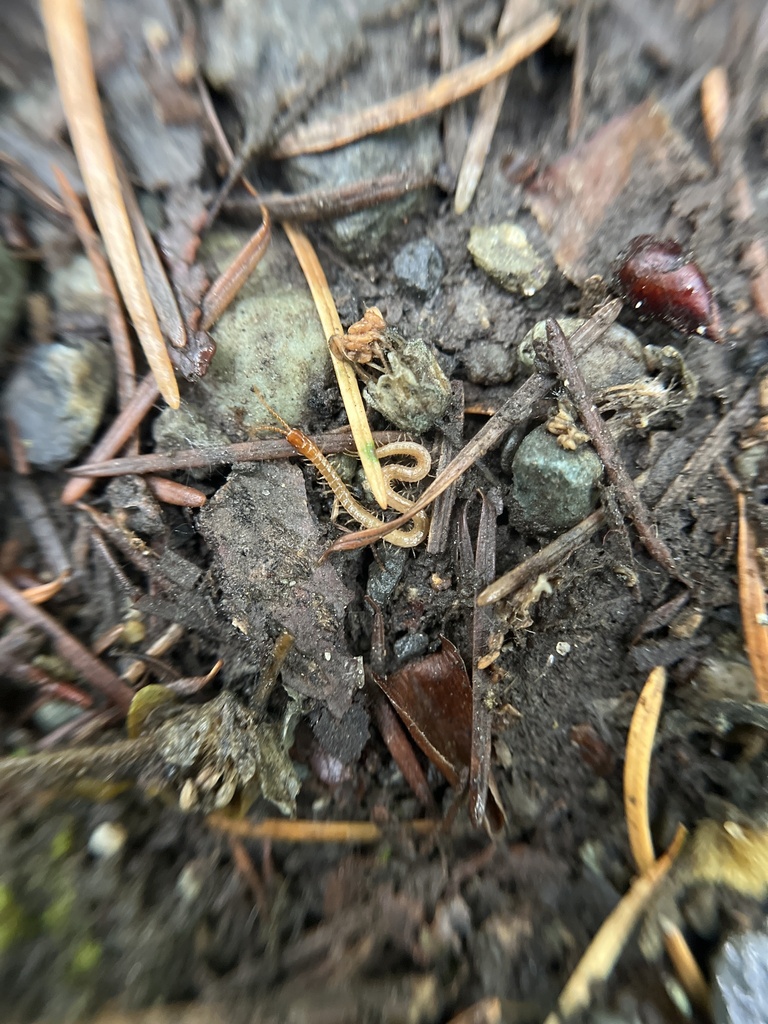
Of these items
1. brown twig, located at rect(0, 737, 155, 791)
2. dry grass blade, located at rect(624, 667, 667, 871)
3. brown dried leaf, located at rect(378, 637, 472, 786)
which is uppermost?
brown twig, located at rect(0, 737, 155, 791)

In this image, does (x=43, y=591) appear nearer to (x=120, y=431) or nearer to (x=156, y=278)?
(x=120, y=431)

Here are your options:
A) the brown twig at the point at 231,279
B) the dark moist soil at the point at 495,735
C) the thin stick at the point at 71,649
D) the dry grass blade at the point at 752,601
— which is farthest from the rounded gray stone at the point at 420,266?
the thin stick at the point at 71,649

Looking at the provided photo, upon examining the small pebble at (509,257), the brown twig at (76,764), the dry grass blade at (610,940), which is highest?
the small pebble at (509,257)

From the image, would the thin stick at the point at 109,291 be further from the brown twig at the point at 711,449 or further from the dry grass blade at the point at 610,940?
the dry grass blade at the point at 610,940

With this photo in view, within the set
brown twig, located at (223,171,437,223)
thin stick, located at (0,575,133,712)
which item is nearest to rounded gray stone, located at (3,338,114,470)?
thin stick, located at (0,575,133,712)

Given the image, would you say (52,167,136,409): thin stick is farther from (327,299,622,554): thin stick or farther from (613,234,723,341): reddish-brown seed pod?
(613,234,723,341): reddish-brown seed pod

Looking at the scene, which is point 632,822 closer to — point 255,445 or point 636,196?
point 255,445

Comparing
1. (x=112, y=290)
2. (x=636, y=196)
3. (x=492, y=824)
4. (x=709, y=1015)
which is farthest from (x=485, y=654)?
(x=112, y=290)
